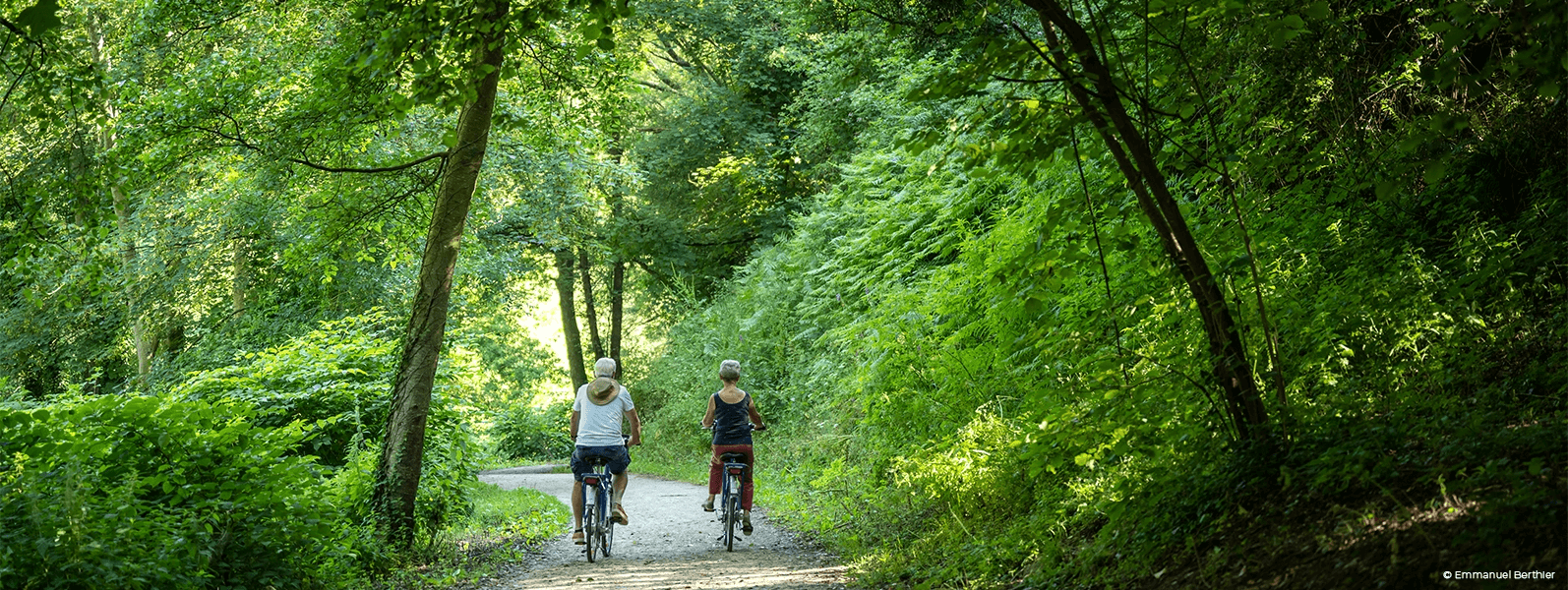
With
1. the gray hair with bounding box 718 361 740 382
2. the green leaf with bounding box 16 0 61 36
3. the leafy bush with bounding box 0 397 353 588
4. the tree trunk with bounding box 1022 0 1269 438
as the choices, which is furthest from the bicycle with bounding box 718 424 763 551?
the green leaf with bounding box 16 0 61 36

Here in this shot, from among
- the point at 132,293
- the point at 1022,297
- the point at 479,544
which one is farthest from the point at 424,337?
the point at 132,293

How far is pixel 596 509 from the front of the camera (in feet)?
32.6

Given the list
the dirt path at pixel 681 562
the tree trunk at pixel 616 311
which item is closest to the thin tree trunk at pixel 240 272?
the dirt path at pixel 681 562

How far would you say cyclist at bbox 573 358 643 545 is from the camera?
993cm

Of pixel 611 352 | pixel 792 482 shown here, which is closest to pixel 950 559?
pixel 792 482

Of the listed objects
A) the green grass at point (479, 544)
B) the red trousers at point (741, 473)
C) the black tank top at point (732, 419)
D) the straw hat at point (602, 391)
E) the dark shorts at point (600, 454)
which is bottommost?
the green grass at point (479, 544)

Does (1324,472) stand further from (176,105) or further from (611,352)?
(611,352)

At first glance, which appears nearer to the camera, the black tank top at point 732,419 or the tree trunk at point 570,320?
the black tank top at point 732,419

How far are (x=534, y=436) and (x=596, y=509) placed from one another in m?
25.3

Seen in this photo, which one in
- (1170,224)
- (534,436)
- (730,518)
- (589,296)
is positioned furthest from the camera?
(589,296)

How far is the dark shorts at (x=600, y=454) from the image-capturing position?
9.95 meters

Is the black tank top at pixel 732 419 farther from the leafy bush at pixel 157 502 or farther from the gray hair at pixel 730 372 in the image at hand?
the leafy bush at pixel 157 502

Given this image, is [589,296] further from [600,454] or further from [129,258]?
[600,454]

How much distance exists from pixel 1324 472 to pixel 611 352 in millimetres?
31307
